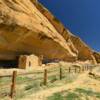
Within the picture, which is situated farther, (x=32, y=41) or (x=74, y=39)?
(x=74, y=39)

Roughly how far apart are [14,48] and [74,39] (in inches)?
1206

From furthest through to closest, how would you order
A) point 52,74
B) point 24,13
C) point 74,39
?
1. point 74,39
2. point 24,13
3. point 52,74

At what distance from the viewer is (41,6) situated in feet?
121

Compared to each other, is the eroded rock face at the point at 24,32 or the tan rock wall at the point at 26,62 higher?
the eroded rock face at the point at 24,32

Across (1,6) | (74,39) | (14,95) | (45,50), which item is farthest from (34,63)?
(74,39)

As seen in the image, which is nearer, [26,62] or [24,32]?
[24,32]

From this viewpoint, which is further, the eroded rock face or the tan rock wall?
the tan rock wall

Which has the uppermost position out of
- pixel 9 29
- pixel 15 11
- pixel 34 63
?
pixel 15 11

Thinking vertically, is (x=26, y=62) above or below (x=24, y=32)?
below

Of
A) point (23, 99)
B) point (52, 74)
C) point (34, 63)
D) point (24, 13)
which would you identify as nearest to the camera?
point (23, 99)

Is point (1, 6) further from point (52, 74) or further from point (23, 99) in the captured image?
point (23, 99)

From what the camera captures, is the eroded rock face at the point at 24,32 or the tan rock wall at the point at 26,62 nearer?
the eroded rock face at the point at 24,32

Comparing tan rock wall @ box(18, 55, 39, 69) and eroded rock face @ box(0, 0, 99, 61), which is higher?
eroded rock face @ box(0, 0, 99, 61)

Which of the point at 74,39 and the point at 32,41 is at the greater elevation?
the point at 74,39
